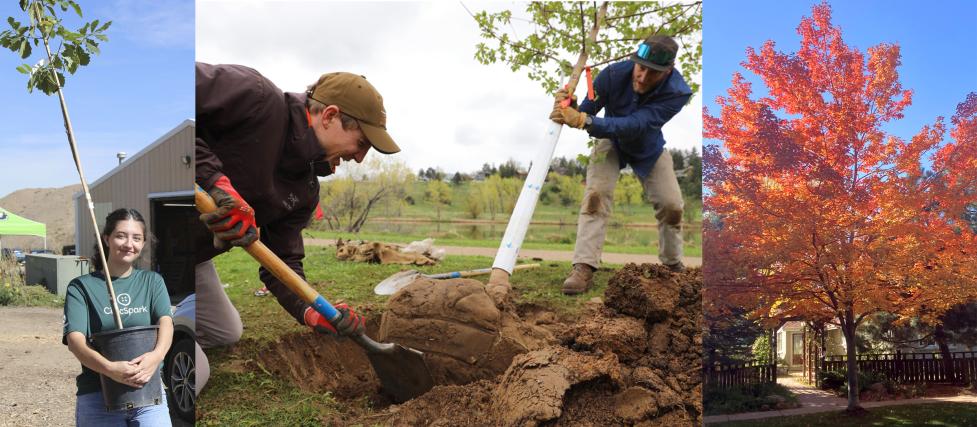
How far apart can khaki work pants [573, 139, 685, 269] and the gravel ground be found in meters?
2.41

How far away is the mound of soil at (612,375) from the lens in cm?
318

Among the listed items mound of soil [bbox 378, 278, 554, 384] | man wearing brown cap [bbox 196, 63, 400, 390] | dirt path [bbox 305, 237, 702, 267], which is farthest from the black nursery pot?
mound of soil [bbox 378, 278, 554, 384]

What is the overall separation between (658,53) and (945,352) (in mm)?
2021

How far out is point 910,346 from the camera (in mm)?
3270

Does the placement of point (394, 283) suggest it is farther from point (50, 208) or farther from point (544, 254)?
point (50, 208)

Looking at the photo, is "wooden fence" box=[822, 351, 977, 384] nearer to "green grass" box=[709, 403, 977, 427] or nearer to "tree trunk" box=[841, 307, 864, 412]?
"tree trunk" box=[841, 307, 864, 412]

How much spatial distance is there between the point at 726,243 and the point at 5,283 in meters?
5.47

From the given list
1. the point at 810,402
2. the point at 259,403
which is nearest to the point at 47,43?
the point at 259,403

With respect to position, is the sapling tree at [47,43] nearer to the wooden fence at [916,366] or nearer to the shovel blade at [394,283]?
the shovel blade at [394,283]

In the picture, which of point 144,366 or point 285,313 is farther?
point 285,313

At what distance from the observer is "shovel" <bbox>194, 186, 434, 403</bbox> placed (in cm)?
345

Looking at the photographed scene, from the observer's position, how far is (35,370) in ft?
15.1

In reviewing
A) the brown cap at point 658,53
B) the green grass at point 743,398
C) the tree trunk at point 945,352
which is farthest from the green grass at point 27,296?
the tree trunk at point 945,352

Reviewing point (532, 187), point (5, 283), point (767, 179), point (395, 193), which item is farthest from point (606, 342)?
point (5, 283)
